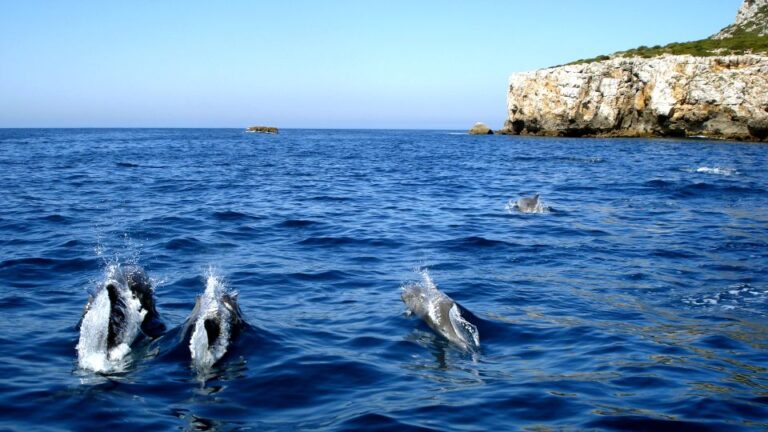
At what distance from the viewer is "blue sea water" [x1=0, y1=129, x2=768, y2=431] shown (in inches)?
268

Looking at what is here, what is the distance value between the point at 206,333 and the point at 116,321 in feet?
4.49

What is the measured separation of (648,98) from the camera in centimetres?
8019

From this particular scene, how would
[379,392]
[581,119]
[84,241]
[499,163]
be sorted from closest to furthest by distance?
1. [379,392]
2. [84,241]
3. [499,163]
4. [581,119]

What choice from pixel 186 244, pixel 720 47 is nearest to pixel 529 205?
pixel 186 244

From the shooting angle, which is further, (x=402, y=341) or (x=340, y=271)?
(x=340, y=271)

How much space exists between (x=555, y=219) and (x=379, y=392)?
1421 centimetres

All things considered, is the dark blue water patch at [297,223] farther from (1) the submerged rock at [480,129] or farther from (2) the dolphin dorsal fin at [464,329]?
(1) the submerged rock at [480,129]

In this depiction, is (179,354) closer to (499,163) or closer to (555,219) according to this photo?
(555,219)

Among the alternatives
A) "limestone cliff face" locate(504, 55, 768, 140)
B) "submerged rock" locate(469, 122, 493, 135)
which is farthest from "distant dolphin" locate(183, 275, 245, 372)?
"submerged rock" locate(469, 122, 493, 135)

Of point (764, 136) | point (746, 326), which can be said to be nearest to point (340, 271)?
point (746, 326)

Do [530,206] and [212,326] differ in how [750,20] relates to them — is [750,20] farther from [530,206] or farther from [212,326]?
[212,326]

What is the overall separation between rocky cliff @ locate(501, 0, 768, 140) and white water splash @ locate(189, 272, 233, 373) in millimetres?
70889

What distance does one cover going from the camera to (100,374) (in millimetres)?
7598

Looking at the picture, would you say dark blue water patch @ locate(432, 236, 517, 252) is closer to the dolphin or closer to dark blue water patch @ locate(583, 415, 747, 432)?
the dolphin
